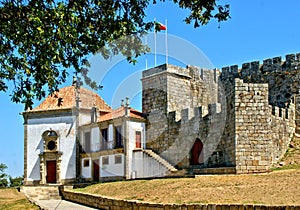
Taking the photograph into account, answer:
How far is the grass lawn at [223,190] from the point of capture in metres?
12.9

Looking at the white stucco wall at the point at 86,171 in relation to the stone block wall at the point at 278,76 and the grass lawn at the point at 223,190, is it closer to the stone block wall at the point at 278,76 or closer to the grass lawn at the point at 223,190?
the grass lawn at the point at 223,190

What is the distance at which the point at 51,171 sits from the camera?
31266 millimetres

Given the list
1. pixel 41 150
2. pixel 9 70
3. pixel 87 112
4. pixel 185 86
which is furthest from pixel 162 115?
pixel 9 70

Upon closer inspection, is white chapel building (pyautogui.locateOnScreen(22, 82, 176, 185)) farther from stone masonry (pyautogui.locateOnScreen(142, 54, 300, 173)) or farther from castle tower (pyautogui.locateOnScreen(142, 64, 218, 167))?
stone masonry (pyautogui.locateOnScreen(142, 54, 300, 173))

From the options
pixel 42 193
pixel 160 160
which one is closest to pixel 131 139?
pixel 160 160

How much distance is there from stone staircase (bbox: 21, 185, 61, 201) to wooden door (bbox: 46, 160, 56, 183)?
18.3ft

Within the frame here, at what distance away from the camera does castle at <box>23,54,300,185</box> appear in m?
19.8

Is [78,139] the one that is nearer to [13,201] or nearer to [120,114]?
[120,114]

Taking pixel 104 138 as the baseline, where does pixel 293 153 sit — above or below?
below

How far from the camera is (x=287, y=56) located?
2459 centimetres

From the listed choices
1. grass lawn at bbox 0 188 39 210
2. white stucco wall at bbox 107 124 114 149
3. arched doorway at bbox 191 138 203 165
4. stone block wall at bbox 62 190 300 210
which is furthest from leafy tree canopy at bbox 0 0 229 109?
white stucco wall at bbox 107 124 114 149

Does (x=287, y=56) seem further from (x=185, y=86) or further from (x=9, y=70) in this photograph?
(x=9, y=70)

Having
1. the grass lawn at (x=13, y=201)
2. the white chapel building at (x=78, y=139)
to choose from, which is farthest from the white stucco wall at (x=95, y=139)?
the grass lawn at (x=13, y=201)

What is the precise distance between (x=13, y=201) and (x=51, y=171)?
9502mm
